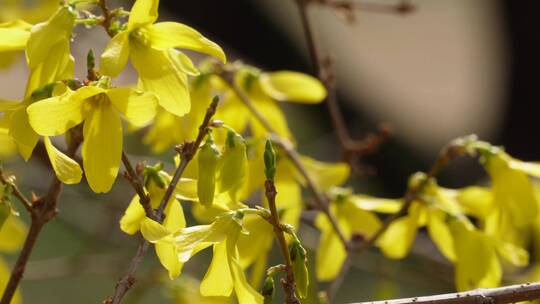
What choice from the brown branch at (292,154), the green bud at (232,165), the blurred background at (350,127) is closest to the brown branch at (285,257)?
the green bud at (232,165)

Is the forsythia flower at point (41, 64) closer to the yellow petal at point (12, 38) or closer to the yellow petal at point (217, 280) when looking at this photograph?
the yellow petal at point (12, 38)

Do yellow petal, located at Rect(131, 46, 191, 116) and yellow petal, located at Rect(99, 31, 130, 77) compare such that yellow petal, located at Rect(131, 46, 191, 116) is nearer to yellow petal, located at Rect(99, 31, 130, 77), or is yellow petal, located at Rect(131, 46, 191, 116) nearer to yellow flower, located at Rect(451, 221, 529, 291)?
yellow petal, located at Rect(99, 31, 130, 77)

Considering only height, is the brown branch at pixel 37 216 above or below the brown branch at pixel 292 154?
above

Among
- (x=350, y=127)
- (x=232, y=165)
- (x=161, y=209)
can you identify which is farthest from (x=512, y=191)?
(x=350, y=127)

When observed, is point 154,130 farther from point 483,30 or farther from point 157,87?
point 483,30

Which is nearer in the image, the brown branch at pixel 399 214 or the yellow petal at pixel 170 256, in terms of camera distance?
the yellow petal at pixel 170 256

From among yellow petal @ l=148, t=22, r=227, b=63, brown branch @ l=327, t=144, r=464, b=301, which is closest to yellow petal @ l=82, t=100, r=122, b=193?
yellow petal @ l=148, t=22, r=227, b=63

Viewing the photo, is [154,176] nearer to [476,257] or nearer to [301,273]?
[301,273]
